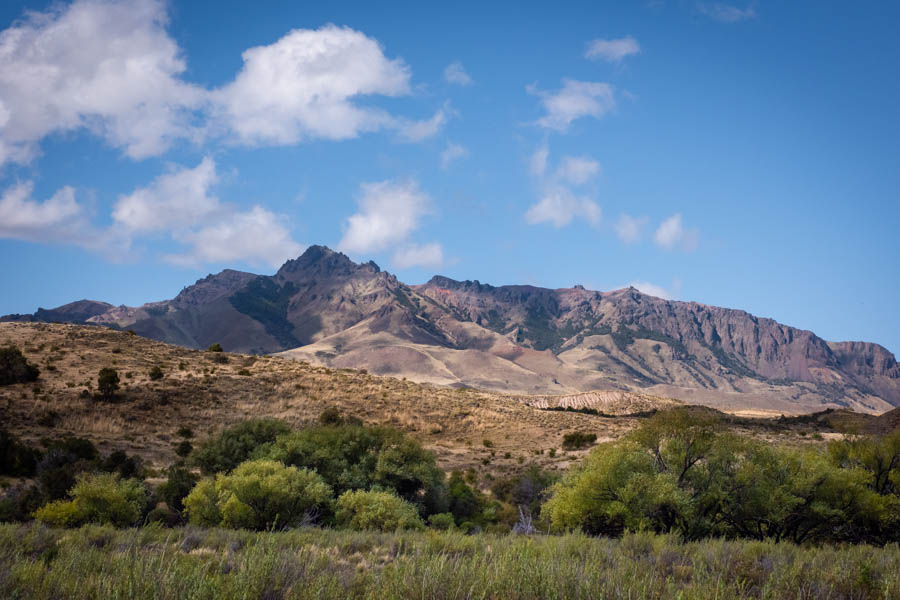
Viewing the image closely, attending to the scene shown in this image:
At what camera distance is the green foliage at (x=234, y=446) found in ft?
84.7

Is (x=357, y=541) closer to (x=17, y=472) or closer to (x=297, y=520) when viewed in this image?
(x=297, y=520)

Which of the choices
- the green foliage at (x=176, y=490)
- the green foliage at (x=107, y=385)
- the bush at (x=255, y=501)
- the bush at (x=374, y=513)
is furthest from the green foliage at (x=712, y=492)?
the green foliage at (x=107, y=385)

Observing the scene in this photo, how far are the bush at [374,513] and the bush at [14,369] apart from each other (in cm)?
3128

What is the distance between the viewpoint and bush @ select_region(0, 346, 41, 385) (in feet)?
117

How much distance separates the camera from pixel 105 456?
2681 centimetres

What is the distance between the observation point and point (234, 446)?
27.0m

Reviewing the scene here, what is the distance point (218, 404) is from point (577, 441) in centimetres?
3155

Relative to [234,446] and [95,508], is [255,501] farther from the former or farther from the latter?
[234,446]

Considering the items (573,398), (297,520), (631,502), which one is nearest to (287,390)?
(297,520)

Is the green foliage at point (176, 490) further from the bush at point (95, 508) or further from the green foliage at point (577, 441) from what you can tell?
the green foliage at point (577, 441)

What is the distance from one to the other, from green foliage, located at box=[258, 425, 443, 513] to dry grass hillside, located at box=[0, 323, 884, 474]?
990 cm

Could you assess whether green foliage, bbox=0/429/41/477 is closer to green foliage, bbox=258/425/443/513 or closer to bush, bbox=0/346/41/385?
green foliage, bbox=258/425/443/513

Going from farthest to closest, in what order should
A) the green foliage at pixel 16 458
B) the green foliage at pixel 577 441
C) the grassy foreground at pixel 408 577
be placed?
the green foliage at pixel 577 441 → the green foliage at pixel 16 458 → the grassy foreground at pixel 408 577

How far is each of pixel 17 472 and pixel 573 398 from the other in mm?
104420
